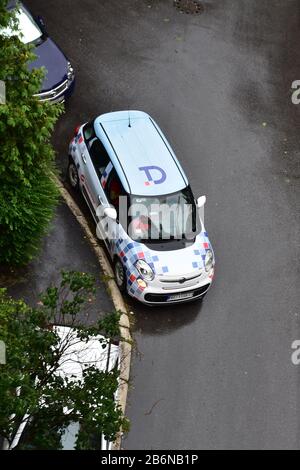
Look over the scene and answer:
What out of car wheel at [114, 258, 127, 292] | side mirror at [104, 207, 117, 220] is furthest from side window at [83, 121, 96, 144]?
car wheel at [114, 258, 127, 292]

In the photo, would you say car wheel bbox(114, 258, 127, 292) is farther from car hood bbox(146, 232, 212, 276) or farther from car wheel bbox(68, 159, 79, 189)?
car wheel bbox(68, 159, 79, 189)

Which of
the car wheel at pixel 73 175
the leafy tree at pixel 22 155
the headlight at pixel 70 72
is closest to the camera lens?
the leafy tree at pixel 22 155

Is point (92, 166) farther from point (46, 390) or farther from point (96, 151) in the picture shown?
point (46, 390)

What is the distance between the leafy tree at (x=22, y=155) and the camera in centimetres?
1339

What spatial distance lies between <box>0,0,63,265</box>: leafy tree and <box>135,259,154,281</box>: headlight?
1887 millimetres

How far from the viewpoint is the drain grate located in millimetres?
22266

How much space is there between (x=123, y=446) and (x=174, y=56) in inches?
434

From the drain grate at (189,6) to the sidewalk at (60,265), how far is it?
26.4 ft

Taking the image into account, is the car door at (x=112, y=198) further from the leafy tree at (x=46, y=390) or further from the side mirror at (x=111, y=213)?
the leafy tree at (x=46, y=390)

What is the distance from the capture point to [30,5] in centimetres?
2158

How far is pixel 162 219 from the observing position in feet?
50.5

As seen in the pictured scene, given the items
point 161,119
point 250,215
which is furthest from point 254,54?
point 250,215

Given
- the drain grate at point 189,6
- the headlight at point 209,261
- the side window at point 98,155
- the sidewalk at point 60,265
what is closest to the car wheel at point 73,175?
the sidewalk at point 60,265
